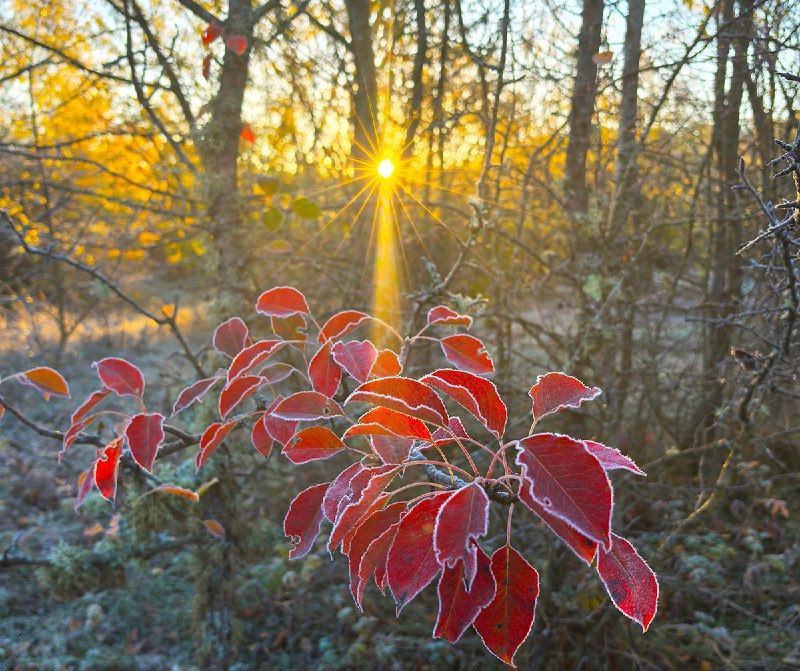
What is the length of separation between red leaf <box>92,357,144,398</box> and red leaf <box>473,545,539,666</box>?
0.80 meters

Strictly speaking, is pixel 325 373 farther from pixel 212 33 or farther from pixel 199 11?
pixel 199 11

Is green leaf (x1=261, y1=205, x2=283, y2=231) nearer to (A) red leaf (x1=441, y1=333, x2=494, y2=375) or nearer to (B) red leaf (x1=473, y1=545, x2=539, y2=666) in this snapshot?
(A) red leaf (x1=441, y1=333, x2=494, y2=375)

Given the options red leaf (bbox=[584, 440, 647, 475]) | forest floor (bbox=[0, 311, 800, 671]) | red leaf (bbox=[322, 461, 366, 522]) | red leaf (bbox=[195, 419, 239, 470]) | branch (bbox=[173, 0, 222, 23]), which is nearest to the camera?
red leaf (bbox=[584, 440, 647, 475])

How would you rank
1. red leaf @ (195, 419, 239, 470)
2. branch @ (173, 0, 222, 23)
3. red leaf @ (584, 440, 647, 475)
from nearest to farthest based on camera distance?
red leaf @ (584, 440, 647, 475) < red leaf @ (195, 419, 239, 470) < branch @ (173, 0, 222, 23)

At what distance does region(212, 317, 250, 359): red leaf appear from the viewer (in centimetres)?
117

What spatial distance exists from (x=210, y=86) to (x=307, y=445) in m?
2.83

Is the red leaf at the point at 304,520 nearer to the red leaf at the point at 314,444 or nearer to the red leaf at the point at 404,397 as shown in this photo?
the red leaf at the point at 314,444

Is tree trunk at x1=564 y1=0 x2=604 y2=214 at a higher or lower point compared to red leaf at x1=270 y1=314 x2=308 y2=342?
higher

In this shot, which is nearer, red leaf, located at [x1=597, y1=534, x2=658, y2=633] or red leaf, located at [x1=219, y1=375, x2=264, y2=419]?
red leaf, located at [x1=597, y1=534, x2=658, y2=633]

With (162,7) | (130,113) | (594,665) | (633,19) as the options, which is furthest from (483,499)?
(130,113)

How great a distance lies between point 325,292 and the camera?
3.67m

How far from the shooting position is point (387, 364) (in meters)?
A: 0.90

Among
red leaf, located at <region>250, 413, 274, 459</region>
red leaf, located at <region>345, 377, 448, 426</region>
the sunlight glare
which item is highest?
the sunlight glare

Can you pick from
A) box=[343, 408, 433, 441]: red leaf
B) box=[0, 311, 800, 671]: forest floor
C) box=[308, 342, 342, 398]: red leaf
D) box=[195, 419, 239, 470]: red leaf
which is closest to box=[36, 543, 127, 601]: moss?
box=[0, 311, 800, 671]: forest floor
